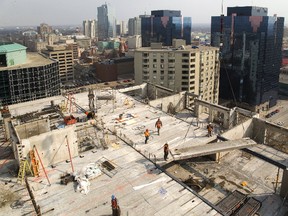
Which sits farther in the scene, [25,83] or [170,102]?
[25,83]

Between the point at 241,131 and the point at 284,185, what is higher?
the point at 241,131

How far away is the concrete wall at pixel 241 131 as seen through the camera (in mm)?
32984

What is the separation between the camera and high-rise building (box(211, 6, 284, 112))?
115088mm

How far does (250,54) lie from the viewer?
116875 mm

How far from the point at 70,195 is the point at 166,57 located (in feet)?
254

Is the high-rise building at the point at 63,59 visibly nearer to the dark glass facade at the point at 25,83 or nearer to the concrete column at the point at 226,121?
the dark glass facade at the point at 25,83

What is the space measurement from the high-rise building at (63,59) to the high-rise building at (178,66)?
3107 inches

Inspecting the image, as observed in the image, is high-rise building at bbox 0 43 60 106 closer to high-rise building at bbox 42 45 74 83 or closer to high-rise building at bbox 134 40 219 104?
high-rise building at bbox 134 40 219 104

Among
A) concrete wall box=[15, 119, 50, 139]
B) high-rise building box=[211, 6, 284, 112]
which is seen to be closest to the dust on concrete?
concrete wall box=[15, 119, 50, 139]

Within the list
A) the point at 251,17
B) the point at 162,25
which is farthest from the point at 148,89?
the point at 162,25

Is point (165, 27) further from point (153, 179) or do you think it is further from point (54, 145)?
point (153, 179)

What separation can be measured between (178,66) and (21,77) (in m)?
49.7

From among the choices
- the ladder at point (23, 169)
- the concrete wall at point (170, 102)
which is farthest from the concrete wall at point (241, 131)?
the ladder at point (23, 169)

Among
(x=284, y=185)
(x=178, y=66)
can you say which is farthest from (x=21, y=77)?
(x=284, y=185)
